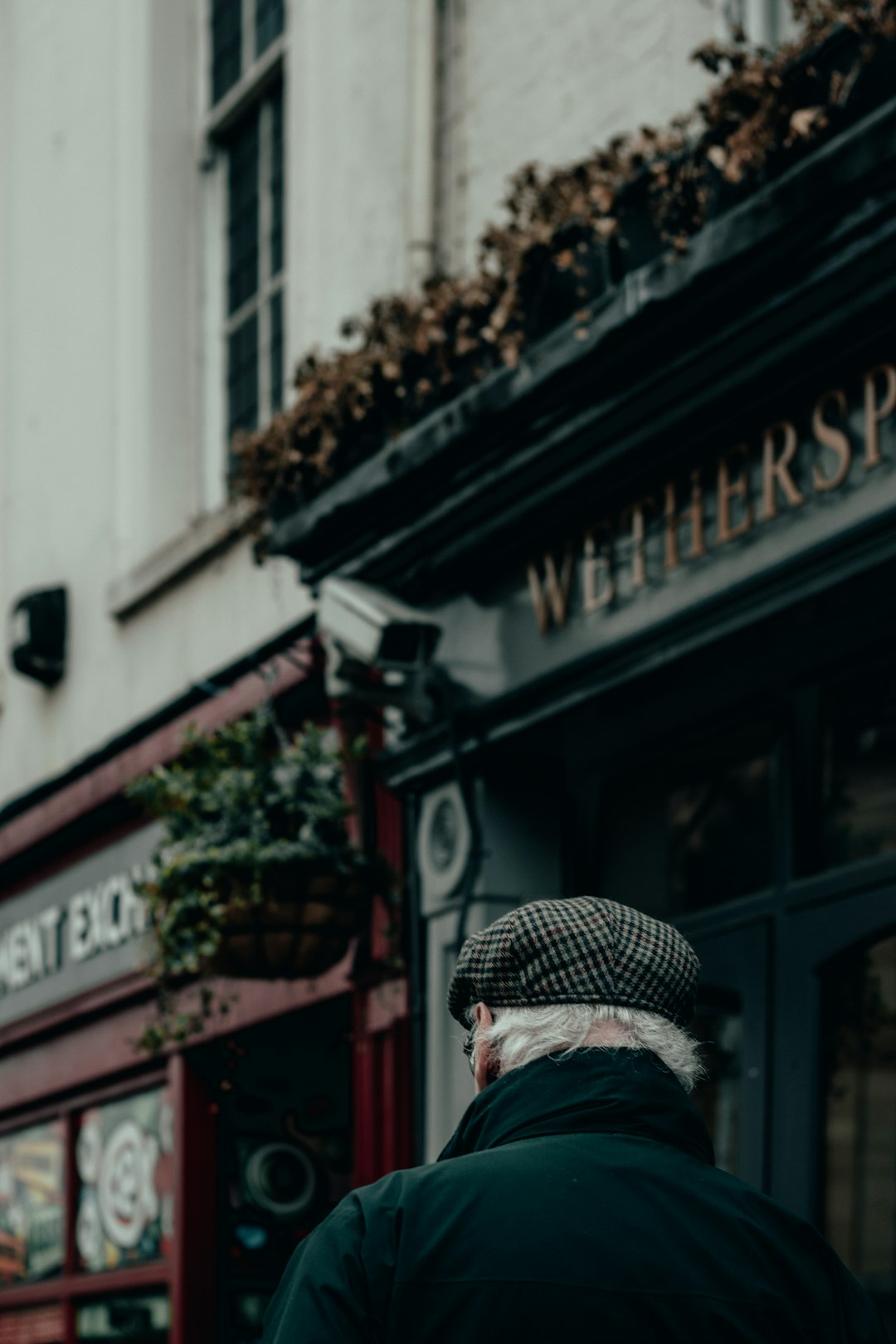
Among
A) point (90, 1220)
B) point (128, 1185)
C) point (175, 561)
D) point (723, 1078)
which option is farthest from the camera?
point (90, 1220)

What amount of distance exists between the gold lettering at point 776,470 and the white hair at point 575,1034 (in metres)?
2.74

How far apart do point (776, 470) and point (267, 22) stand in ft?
16.8

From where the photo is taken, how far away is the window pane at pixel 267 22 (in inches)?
359

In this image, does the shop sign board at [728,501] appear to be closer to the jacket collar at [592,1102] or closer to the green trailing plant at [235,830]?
the green trailing plant at [235,830]

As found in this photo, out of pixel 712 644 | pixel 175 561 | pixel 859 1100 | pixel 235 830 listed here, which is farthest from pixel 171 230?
pixel 859 1100

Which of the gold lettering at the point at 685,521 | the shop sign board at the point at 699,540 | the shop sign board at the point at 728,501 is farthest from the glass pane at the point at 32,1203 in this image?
the gold lettering at the point at 685,521

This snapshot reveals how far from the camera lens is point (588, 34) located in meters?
6.91

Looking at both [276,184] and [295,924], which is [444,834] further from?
[276,184]

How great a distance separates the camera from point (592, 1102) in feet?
7.47

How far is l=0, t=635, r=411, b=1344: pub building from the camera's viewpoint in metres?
7.23

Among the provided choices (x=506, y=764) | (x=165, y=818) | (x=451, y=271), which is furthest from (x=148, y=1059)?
(x=451, y=271)

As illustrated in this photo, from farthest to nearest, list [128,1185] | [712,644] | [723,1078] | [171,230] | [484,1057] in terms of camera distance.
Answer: [171,230], [128,1185], [723,1078], [712,644], [484,1057]

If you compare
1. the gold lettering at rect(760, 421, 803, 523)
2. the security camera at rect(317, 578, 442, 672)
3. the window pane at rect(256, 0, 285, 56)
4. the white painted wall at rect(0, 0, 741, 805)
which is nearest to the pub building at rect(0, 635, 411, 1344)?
the white painted wall at rect(0, 0, 741, 805)

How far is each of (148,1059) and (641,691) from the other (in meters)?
3.68
